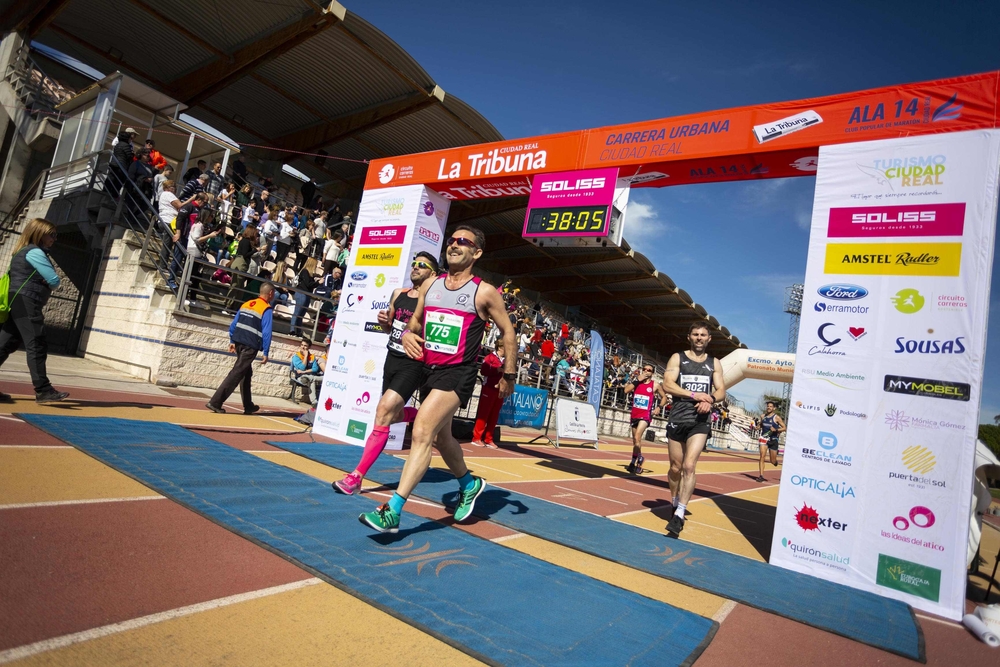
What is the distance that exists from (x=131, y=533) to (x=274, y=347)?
9.94 metres

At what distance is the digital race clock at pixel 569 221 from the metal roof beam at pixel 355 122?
30.1ft

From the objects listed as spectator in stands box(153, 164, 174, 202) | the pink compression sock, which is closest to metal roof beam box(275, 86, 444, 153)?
spectator in stands box(153, 164, 174, 202)

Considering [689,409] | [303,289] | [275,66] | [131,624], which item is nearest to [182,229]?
[303,289]

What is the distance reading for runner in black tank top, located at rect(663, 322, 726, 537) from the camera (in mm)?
5754

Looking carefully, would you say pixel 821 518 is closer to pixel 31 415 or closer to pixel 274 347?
pixel 31 415

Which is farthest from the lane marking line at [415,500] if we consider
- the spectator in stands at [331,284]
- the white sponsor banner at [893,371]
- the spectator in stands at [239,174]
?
the spectator in stands at [239,174]

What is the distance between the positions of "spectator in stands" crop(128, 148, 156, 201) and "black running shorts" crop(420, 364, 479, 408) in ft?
37.1

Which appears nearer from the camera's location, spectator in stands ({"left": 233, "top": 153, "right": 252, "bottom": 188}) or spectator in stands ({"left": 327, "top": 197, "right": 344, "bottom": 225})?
spectator in stands ({"left": 233, "top": 153, "right": 252, "bottom": 188})

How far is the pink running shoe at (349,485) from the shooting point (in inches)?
181

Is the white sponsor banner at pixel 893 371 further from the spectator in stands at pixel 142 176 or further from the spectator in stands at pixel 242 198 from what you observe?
the spectator in stands at pixel 242 198

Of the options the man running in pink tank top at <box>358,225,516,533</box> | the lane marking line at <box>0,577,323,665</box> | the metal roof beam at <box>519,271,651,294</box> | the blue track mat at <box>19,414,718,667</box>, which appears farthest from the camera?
the metal roof beam at <box>519,271,651,294</box>

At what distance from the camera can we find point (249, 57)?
14.9 meters

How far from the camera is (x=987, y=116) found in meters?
5.13

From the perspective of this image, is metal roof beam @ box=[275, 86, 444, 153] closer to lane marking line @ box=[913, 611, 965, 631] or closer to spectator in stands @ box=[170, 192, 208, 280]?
spectator in stands @ box=[170, 192, 208, 280]
